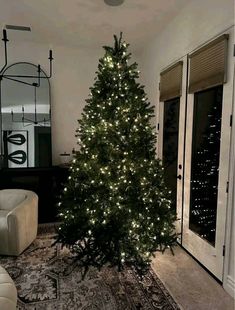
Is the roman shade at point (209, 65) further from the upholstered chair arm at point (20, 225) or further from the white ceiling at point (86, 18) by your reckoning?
the upholstered chair arm at point (20, 225)

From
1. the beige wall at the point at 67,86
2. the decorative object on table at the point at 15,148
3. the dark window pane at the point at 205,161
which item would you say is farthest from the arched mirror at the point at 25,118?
the dark window pane at the point at 205,161

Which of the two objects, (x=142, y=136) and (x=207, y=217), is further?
(x=207, y=217)

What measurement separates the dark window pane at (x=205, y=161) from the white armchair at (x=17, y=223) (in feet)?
6.48

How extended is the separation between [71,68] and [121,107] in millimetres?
2332

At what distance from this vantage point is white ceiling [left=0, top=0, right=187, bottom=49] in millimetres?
2876

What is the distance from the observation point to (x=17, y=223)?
2.77 meters

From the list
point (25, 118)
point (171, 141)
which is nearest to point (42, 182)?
point (25, 118)

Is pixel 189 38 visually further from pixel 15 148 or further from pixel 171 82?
pixel 15 148

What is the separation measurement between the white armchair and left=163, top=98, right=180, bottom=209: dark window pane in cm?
188

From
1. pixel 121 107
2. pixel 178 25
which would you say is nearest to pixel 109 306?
pixel 121 107

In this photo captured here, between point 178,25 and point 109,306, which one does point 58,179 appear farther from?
point 178,25

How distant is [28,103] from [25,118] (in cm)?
25

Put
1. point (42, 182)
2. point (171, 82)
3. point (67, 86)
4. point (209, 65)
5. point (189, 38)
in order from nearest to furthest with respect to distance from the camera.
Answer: point (209, 65) < point (189, 38) < point (171, 82) < point (42, 182) < point (67, 86)

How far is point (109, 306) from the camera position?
2.06 m
